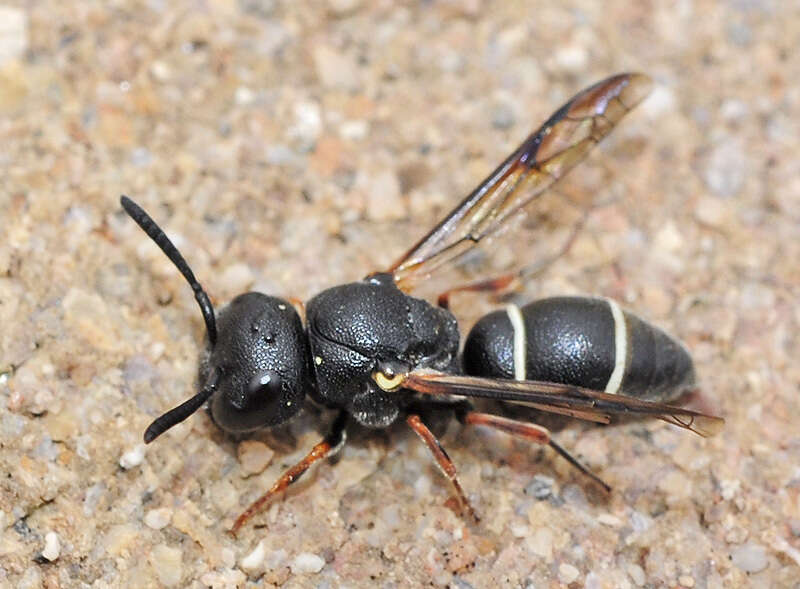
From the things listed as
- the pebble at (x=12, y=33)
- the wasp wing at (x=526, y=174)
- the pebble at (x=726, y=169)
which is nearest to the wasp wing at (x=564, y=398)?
the wasp wing at (x=526, y=174)

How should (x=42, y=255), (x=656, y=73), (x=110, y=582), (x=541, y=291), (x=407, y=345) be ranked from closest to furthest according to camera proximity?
(x=110, y=582) → (x=407, y=345) → (x=42, y=255) → (x=541, y=291) → (x=656, y=73)

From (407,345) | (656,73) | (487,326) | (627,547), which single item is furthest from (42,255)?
(656,73)

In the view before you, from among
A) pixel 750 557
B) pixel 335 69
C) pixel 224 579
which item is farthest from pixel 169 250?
pixel 750 557

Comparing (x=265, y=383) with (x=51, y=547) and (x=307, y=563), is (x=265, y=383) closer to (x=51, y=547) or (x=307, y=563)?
(x=307, y=563)

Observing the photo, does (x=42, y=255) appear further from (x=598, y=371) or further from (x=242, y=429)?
(x=598, y=371)

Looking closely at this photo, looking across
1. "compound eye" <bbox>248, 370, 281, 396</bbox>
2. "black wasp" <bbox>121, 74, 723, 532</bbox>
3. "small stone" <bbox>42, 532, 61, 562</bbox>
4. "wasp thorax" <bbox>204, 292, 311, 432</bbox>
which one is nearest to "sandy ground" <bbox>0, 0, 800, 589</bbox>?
"small stone" <bbox>42, 532, 61, 562</bbox>

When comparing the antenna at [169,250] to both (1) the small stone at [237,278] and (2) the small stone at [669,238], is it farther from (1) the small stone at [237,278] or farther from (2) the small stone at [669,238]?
(2) the small stone at [669,238]
